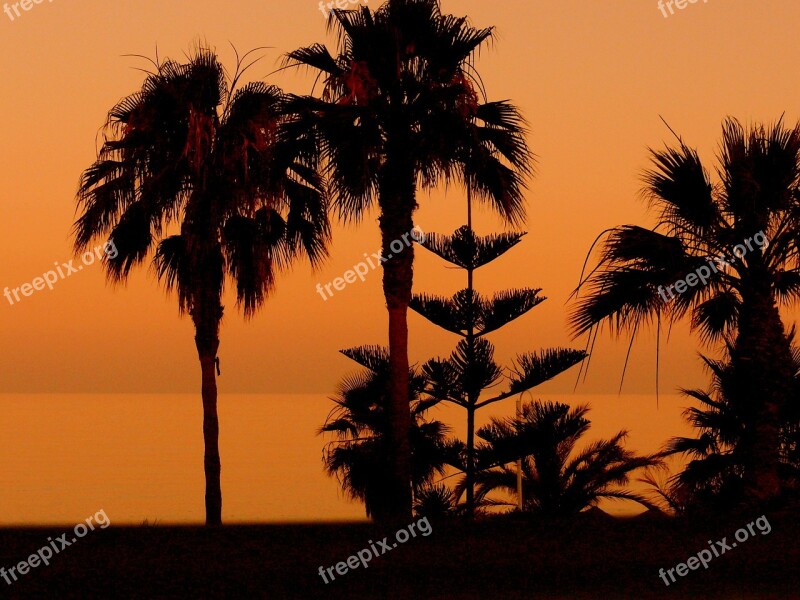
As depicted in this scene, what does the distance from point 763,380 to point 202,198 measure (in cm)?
824

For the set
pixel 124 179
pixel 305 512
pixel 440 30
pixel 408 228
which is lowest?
pixel 305 512

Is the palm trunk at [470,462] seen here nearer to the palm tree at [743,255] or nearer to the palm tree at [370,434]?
the palm tree at [370,434]

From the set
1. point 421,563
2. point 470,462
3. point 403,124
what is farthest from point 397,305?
point 421,563

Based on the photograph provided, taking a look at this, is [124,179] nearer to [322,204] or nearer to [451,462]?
[322,204]

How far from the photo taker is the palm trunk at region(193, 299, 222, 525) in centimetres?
1670

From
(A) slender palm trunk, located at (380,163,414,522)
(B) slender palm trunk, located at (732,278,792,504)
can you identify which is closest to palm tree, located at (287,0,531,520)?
(A) slender palm trunk, located at (380,163,414,522)

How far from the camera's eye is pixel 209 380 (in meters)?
17.1

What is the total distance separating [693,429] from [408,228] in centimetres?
664

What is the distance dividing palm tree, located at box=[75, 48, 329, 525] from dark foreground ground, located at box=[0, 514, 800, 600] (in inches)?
211

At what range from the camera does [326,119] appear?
1516 centimetres

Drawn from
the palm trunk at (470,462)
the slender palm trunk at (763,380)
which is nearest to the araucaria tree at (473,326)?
the palm trunk at (470,462)

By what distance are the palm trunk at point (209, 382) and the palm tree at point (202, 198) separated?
2 centimetres

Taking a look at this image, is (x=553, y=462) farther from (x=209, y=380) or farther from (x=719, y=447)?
(x=209, y=380)

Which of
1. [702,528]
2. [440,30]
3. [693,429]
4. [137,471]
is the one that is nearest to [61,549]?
[702,528]
